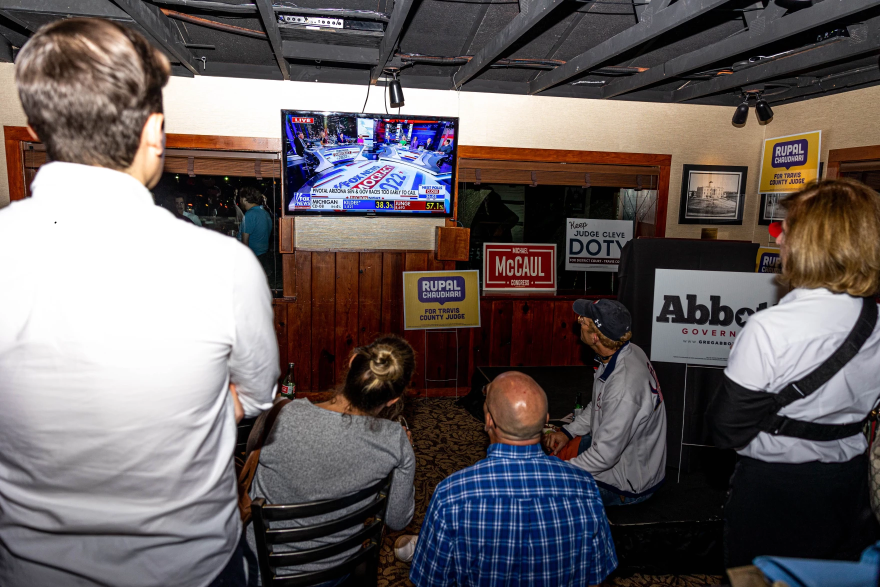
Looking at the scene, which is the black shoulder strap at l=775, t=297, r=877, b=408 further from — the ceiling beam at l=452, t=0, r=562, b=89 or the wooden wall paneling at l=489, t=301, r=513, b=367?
the wooden wall paneling at l=489, t=301, r=513, b=367

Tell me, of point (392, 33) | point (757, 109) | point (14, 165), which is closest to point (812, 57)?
point (757, 109)

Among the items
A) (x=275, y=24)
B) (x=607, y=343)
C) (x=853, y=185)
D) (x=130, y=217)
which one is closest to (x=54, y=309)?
(x=130, y=217)

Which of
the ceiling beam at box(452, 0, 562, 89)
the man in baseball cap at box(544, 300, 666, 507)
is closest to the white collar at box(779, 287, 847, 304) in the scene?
the man in baseball cap at box(544, 300, 666, 507)

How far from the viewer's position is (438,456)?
400 cm

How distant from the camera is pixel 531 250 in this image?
560 centimetres

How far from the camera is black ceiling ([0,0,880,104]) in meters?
3.07

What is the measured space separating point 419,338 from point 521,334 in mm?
1072

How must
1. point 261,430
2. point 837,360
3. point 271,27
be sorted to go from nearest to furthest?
1. point 837,360
2. point 261,430
3. point 271,27

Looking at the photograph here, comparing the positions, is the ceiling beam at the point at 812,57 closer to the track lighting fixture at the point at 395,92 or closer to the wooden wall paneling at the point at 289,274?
the track lighting fixture at the point at 395,92

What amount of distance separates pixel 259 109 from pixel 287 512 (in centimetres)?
410

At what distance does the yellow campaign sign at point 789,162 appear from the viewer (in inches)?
181

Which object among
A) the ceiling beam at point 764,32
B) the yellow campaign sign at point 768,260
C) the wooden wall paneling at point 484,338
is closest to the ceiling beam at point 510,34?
the ceiling beam at point 764,32

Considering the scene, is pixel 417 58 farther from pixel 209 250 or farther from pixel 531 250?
pixel 209 250

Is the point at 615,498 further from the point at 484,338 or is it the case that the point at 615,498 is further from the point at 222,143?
the point at 222,143
